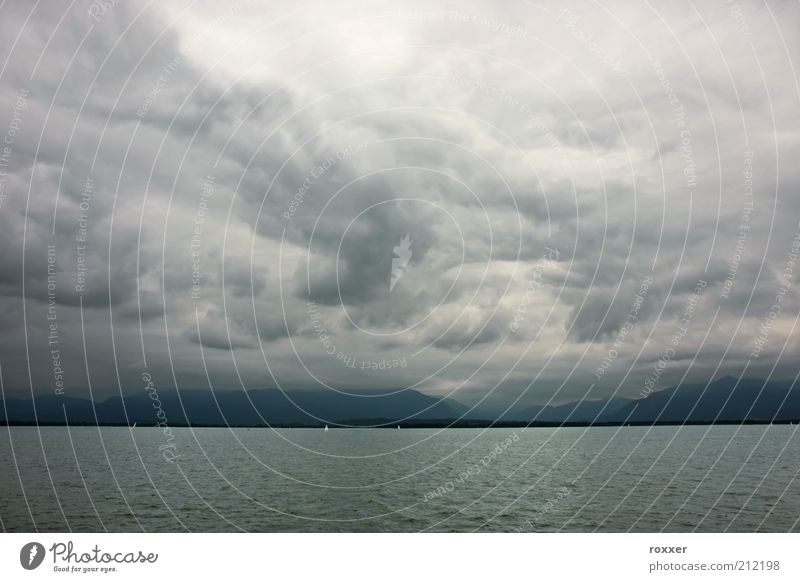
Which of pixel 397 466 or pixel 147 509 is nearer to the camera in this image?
pixel 147 509

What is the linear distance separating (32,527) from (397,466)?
80580mm

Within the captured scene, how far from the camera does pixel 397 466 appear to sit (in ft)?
436

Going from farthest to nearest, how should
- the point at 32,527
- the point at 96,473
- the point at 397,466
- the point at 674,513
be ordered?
the point at 397,466
the point at 96,473
the point at 674,513
the point at 32,527
